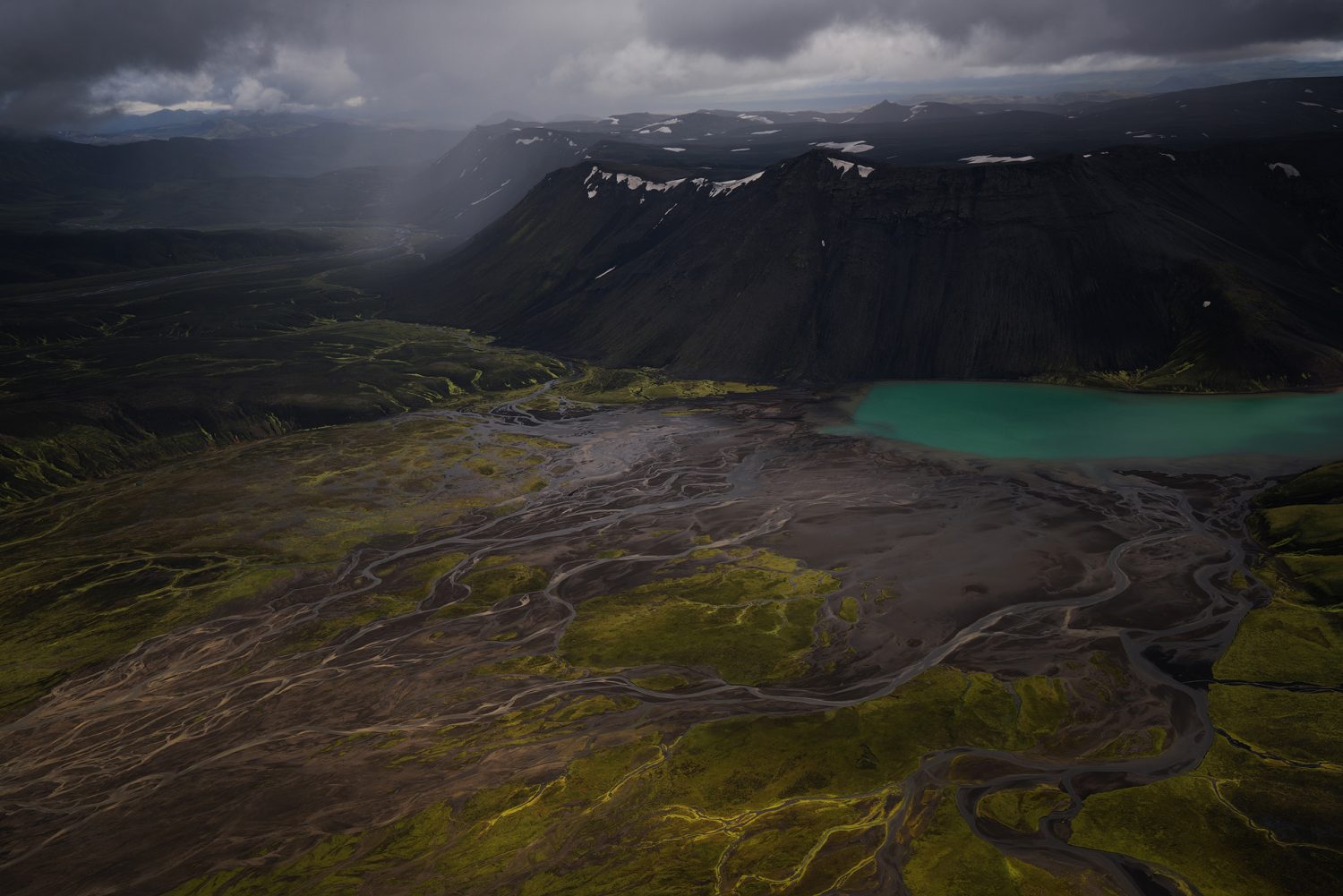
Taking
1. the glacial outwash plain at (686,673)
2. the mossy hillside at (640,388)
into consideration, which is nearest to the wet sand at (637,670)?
the glacial outwash plain at (686,673)

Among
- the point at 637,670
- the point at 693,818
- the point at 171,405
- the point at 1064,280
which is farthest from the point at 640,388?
the point at 693,818

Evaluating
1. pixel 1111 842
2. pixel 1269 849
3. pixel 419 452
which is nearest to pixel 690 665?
pixel 1111 842

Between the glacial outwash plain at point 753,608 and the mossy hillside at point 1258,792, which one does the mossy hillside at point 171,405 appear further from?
the mossy hillside at point 1258,792

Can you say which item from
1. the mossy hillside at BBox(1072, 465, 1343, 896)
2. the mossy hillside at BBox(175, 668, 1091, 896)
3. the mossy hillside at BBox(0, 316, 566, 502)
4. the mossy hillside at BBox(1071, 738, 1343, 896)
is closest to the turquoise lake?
the mossy hillside at BBox(1072, 465, 1343, 896)

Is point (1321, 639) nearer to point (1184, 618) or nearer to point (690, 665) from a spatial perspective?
point (1184, 618)

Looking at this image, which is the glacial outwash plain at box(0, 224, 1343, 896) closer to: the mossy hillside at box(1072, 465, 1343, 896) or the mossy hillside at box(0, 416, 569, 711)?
the mossy hillside at box(1072, 465, 1343, 896)

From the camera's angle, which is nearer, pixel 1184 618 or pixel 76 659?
pixel 1184 618
